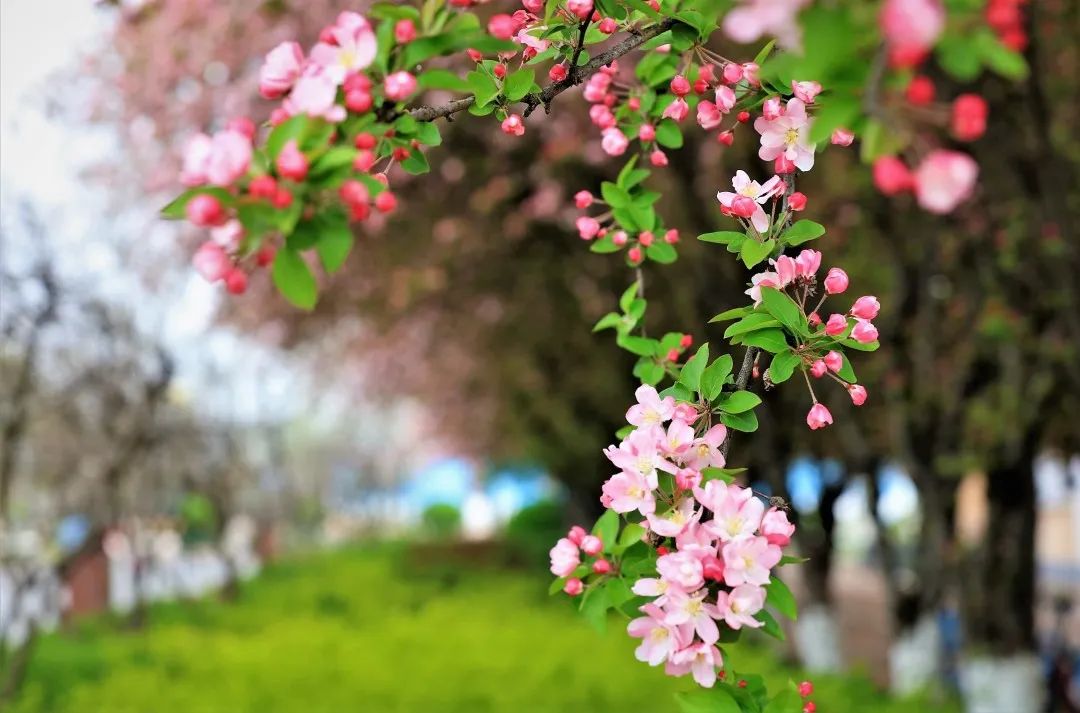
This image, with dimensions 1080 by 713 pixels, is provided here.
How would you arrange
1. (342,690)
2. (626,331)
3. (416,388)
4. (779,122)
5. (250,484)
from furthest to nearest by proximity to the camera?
1. (250,484)
2. (416,388)
3. (342,690)
4. (626,331)
5. (779,122)

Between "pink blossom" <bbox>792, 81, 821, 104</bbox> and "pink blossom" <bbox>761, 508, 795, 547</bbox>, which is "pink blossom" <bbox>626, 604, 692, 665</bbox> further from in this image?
"pink blossom" <bbox>792, 81, 821, 104</bbox>

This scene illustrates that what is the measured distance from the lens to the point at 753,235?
1790 millimetres

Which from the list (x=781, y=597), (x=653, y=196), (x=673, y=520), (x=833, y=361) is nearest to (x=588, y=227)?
(x=653, y=196)

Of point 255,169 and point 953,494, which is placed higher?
point 255,169

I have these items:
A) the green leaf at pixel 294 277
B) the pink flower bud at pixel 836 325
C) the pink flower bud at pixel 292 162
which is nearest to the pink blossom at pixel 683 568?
the pink flower bud at pixel 836 325

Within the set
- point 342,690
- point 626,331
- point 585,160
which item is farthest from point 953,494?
point 626,331

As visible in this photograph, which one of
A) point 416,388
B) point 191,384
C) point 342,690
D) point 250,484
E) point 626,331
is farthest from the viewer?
point 250,484

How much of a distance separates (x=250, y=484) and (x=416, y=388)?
4.09m

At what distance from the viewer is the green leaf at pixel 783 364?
5.63ft

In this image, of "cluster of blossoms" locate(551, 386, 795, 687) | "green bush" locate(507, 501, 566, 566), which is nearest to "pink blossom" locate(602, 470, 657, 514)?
"cluster of blossoms" locate(551, 386, 795, 687)

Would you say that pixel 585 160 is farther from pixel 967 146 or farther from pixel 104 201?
A: pixel 104 201

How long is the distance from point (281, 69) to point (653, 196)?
1088 millimetres

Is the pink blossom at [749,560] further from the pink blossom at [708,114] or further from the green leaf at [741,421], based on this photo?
the pink blossom at [708,114]

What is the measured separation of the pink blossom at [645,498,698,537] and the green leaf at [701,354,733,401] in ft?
0.76
